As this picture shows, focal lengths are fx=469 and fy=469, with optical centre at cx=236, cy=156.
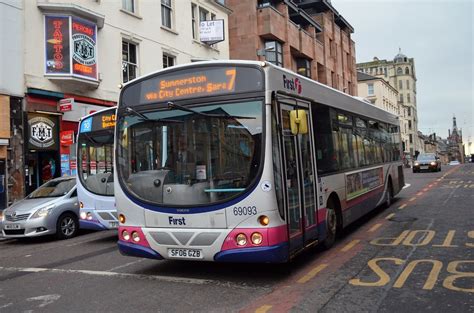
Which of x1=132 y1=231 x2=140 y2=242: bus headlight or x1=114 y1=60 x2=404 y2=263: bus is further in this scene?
x1=132 y1=231 x2=140 y2=242: bus headlight

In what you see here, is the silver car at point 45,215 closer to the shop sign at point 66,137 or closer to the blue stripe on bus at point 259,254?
the shop sign at point 66,137

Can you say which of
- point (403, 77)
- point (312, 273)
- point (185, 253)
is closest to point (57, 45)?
point (185, 253)

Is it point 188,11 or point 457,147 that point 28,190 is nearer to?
point 188,11

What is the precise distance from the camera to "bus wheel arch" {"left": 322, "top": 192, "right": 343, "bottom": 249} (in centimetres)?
803

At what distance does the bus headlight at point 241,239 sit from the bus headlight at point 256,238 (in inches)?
4.2

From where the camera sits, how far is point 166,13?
2480 cm

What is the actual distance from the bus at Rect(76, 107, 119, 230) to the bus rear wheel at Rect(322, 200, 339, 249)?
16.4 feet

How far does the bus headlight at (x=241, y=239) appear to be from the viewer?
5939 mm

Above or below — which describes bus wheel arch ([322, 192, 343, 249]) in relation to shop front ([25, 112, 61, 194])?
below

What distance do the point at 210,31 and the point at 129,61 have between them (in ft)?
21.8

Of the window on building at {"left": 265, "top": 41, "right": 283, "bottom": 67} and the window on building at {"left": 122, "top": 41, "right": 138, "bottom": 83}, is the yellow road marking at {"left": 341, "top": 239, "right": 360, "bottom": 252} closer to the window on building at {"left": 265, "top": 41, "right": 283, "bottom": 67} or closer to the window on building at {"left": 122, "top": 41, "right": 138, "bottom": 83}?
the window on building at {"left": 122, "top": 41, "right": 138, "bottom": 83}

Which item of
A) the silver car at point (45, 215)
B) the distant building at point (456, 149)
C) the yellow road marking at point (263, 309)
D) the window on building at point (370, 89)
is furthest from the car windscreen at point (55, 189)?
the distant building at point (456, 149)

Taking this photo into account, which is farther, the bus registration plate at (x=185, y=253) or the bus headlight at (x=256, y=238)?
the bus registration plate at (x=185, y=253)

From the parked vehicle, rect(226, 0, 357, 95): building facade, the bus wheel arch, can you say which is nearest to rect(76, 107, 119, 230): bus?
the bus wheel arch
